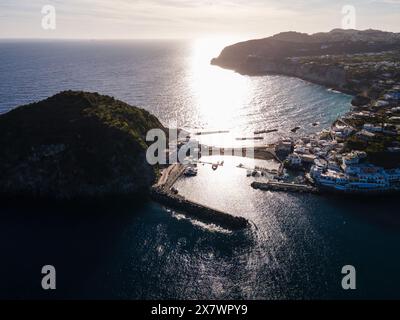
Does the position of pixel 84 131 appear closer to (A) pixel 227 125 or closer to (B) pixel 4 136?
(B) pixel 4 136

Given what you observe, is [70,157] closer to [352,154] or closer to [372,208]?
[372,208]

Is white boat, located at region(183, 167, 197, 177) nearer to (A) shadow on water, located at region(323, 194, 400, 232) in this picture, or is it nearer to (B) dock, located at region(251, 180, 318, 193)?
(B) dock, located at region(251, 180, 318, 193)

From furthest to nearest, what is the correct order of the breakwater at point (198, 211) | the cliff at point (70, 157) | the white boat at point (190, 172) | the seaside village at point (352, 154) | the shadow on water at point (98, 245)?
the white boat at point (190, 172) < the seaside village at point (352, 154) < the cliff at point (70, 157) < the breakwater at point (198, 211) < the shadow on water at point (98, 245)

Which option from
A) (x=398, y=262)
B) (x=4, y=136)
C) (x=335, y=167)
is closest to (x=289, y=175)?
(x=335, y=167)

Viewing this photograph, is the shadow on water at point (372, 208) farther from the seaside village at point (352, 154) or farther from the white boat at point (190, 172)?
the white boat at point (190, 172)

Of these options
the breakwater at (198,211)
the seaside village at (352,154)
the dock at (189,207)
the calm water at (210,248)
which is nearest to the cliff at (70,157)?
the dock at (189,207)

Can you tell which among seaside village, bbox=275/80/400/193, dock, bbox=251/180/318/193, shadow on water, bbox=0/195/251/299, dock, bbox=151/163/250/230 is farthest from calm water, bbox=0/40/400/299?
seaside village, bbox=275/80/400/193

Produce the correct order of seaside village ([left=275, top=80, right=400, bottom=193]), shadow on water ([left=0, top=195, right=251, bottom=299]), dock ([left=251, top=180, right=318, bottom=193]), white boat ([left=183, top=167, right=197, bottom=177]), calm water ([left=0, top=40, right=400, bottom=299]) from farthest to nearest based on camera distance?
→ white boat ([left=183, top=167, right=197, bottom=177]) < dock ([left=251, top=180, right=318, bottom=193]) < seaside village ([left=275, top=80, right=400, bottom=193]) < shadow on water ([left=0, top=195, right=251, bottom=299]) < calm water ([left=0, top=40, right=400, bottom=299])
